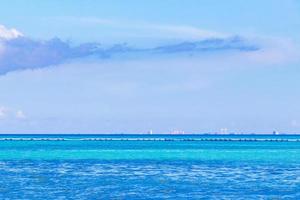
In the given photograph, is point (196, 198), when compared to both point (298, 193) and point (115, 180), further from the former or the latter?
point (115, 180)

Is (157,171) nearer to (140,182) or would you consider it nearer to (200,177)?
(200,177)

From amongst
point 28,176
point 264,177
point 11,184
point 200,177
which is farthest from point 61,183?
point 264,177

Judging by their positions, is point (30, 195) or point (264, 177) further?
point (264, 177)

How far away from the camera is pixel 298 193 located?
151 ft

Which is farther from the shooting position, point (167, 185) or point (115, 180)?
point (115, 180)

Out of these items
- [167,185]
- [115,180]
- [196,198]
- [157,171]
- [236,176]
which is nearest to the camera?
[196,198]

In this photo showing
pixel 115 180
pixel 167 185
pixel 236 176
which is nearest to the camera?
pixel 167 185

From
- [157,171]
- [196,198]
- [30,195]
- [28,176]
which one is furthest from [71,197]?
[157,171]

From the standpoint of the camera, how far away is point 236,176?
59.3 metres

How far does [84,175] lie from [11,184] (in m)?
9.90

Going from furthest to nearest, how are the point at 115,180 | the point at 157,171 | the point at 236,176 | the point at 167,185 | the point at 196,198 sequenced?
the point at 157,171, the point at 236,176, the point at 115,180, the point at 167,185, the point at 196,198

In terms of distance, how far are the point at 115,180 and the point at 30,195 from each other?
11.4m

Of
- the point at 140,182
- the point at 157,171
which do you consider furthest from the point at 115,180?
the point at 157,171

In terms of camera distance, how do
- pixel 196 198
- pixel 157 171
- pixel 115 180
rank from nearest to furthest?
pixel 196 198 → pixel 115 180 → pixel 157 171
